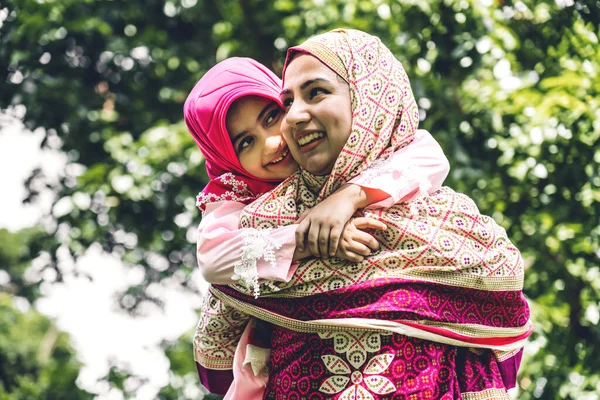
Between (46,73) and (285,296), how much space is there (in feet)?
11.5

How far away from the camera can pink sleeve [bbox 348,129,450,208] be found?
1675 mm

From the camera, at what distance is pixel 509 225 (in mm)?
Answer: 4090

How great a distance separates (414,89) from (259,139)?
2.08m

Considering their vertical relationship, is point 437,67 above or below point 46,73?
below

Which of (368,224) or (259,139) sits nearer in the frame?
(368,224)

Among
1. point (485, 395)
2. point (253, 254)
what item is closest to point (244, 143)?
point (253, 254)

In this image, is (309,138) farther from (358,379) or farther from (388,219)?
(358,379)

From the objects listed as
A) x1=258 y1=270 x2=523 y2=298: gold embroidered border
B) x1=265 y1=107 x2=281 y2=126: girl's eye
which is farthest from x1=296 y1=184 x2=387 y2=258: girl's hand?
x1=265 y1=107 x2=281 y2=126: girl's eye

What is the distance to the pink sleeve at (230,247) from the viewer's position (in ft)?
5.53

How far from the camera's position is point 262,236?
171 centimetres

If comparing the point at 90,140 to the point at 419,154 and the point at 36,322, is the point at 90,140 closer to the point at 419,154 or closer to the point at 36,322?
the point at 419,154

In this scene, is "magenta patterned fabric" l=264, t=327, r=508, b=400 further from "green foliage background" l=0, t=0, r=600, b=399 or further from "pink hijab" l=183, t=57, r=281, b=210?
"green foliage background" l=0, t=0, r=600, b=399

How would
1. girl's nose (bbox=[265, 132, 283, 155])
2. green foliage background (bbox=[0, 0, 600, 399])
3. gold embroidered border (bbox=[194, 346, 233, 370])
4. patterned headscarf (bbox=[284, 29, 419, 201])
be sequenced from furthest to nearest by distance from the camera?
green foliage background (bbox=[0, 0, 600, 399]) < gold embroidered border (bbox=[194, 346, 233, 370]) < girl's nose (bbox=[265, 132, 283, 155]) < patterned headscarf (bbox=[284, 29, 419, 201])

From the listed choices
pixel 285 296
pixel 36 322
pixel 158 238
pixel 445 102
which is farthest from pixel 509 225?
pixel 36 322
